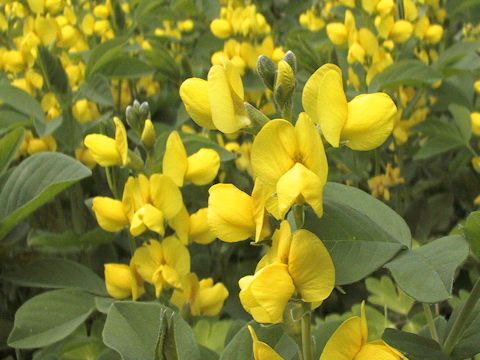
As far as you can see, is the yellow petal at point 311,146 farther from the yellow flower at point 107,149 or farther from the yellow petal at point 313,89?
the yellow flower at point 107,149

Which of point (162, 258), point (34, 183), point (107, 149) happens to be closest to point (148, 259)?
point (162, 258)

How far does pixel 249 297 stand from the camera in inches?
19.3

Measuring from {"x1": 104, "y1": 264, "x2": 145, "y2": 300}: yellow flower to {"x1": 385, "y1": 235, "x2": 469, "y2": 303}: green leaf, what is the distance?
0.38m

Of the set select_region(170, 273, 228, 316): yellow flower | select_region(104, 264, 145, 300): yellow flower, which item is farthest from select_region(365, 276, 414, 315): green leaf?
select_region(104, 264, 145, 300): yellow flower

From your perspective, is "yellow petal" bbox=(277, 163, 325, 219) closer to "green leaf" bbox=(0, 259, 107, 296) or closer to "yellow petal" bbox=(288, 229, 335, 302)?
"yellow petal" bbox=(288, 229, 335, 302)

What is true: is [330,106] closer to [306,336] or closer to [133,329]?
[306,336]

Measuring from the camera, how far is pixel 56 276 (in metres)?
1.10

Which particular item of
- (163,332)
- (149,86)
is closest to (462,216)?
(149,86)

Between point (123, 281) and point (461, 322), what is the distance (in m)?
0.41

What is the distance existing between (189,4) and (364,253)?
4.44 ft

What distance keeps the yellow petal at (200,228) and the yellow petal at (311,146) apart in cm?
40

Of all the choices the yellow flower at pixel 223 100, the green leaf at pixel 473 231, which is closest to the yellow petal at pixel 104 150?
the yellow flower at pixel 223 100

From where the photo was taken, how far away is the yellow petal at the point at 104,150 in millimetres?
859

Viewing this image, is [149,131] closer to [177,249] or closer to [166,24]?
[177,249]
